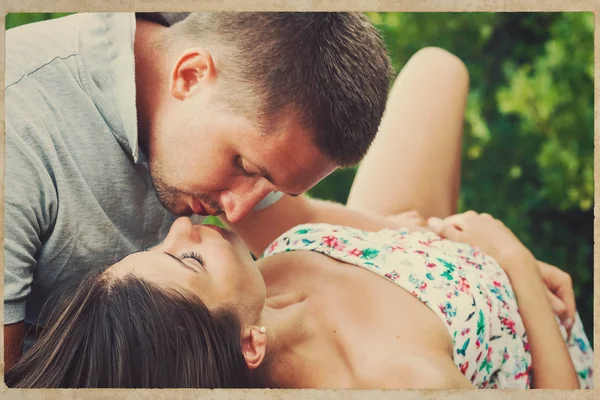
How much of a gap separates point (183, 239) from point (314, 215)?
22.9 inches

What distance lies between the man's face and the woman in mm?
91

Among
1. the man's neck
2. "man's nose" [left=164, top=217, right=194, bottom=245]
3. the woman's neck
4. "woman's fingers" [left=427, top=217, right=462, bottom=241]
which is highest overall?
the man's neck

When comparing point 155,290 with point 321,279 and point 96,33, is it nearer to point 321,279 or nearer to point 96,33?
point 321,279

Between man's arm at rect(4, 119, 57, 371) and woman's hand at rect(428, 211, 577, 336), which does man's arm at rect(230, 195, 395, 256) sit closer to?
woman's hand at rect(428, 211, 577, 336)

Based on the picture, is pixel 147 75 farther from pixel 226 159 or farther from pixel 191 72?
pixel 226 159

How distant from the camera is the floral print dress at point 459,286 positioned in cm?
164

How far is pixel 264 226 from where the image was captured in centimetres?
195

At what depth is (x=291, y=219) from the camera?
195 cm

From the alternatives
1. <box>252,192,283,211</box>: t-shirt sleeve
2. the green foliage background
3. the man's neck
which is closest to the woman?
<box>252,192,283,211</box>: t-shirt sleeve

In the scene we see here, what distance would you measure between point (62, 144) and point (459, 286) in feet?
3.00

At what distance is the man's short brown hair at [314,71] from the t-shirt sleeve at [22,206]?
404 millimetres

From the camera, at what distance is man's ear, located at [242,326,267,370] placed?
1445mm

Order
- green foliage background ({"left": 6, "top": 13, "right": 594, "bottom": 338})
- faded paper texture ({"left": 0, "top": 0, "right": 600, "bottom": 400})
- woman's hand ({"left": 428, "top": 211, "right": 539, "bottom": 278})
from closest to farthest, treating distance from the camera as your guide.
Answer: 1. faded paper texture ({"left": 0, "top": 0, "right": 600, "bottom": 400})
2. woman's hand ({"left": 428, "top": 211, "right": 539, "bottom": 278})
3. green foliage background ({"left": 6, "top": 13, "right": 594, "bottom": 338})

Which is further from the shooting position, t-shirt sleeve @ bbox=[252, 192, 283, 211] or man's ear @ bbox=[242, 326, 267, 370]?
t-shirt sleeve @ bbox=[252, 192, 283, 211]
